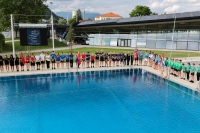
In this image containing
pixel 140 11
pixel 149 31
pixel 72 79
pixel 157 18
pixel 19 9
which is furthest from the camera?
pixel 140 11

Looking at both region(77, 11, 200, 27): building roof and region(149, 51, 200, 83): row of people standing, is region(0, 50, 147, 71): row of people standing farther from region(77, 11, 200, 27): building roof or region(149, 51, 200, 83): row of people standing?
region(77, 11, 200, 27): building roof

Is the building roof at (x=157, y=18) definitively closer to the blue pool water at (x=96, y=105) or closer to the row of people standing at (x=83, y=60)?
the row of people standing at (x=83, y=60)

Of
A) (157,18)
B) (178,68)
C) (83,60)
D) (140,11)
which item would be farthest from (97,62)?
(140,11)

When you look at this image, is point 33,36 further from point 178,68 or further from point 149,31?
point 149,31

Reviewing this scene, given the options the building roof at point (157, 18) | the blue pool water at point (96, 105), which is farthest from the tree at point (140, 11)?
the blue pool water at point (96, 105)

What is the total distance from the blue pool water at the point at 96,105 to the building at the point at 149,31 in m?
17.5

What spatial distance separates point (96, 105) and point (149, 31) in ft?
97.4

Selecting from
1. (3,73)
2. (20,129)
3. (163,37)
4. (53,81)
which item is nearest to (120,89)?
(53,81)

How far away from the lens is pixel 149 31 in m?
37.9

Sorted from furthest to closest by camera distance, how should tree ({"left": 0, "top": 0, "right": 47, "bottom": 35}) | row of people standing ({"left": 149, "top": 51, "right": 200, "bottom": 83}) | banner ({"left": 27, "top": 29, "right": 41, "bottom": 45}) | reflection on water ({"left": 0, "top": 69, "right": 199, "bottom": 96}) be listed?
tree ({"left": 0, "top": 0, "right": 47, "bottom": 35}) → banner ({"left": 27, "top": 29, "right": 41, "bottom": 45}) → row of people standing ({"left": 149, "top": 51, "right": 200, "bottom": 83}) → reflection on water ({"left": 0, "top": 69, "right": 199, "bottom": 96})

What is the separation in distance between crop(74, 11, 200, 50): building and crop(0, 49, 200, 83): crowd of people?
10638 mm

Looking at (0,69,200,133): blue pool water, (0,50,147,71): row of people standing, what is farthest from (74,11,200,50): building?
(0,69,200,133): blue pool water

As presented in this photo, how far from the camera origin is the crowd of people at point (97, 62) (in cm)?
1656

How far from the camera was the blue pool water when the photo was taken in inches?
349
